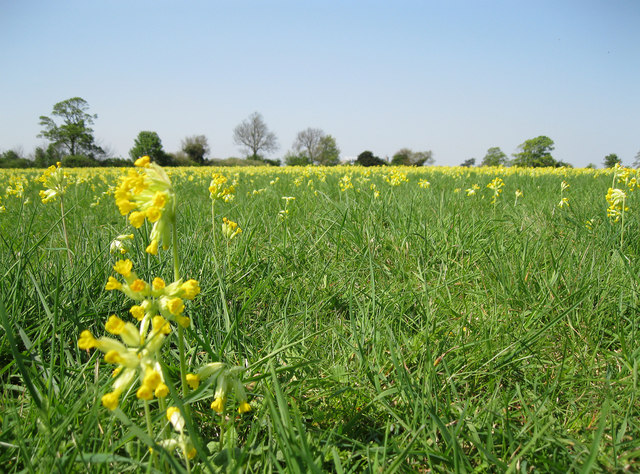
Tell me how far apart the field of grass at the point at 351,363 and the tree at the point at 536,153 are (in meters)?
55.0

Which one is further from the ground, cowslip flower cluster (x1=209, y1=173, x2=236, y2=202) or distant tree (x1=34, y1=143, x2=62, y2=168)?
distant tree (x1=34, y1=143, x2=62, y2=168)

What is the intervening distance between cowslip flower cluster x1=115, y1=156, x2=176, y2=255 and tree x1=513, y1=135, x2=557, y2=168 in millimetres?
56408

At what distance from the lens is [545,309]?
1539mm

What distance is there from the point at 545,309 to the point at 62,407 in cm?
178

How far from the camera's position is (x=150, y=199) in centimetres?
91

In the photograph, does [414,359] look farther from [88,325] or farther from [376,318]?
[88,325]

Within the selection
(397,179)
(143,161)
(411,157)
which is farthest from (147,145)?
(143,161)

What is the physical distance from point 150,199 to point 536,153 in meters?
61.2

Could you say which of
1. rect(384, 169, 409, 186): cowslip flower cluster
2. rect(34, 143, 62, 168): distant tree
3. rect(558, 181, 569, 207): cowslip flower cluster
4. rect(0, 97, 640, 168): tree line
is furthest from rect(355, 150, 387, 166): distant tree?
rect(558, 181, 569, 207): cowslip flower cluster

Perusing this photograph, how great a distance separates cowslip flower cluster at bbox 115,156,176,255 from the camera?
860 millimetres

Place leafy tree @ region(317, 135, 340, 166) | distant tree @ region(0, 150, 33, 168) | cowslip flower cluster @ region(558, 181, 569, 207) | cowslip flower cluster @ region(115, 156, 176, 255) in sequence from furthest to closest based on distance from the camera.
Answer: leafy tree @ region(317, 135, 340, 166) < distant tree @ region(0, 150, 33, 168) < cowslip flower cluster @ region(558, 181, 569, 207) < cowslip flower cluster @ region(115, 156, 176, 255)

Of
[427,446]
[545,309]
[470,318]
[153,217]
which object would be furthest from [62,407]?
[545,309]

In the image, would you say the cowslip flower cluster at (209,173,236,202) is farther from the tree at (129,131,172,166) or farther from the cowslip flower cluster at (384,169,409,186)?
the tree at (129,131,172,166)

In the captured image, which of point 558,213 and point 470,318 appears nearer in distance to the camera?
point 470,318
